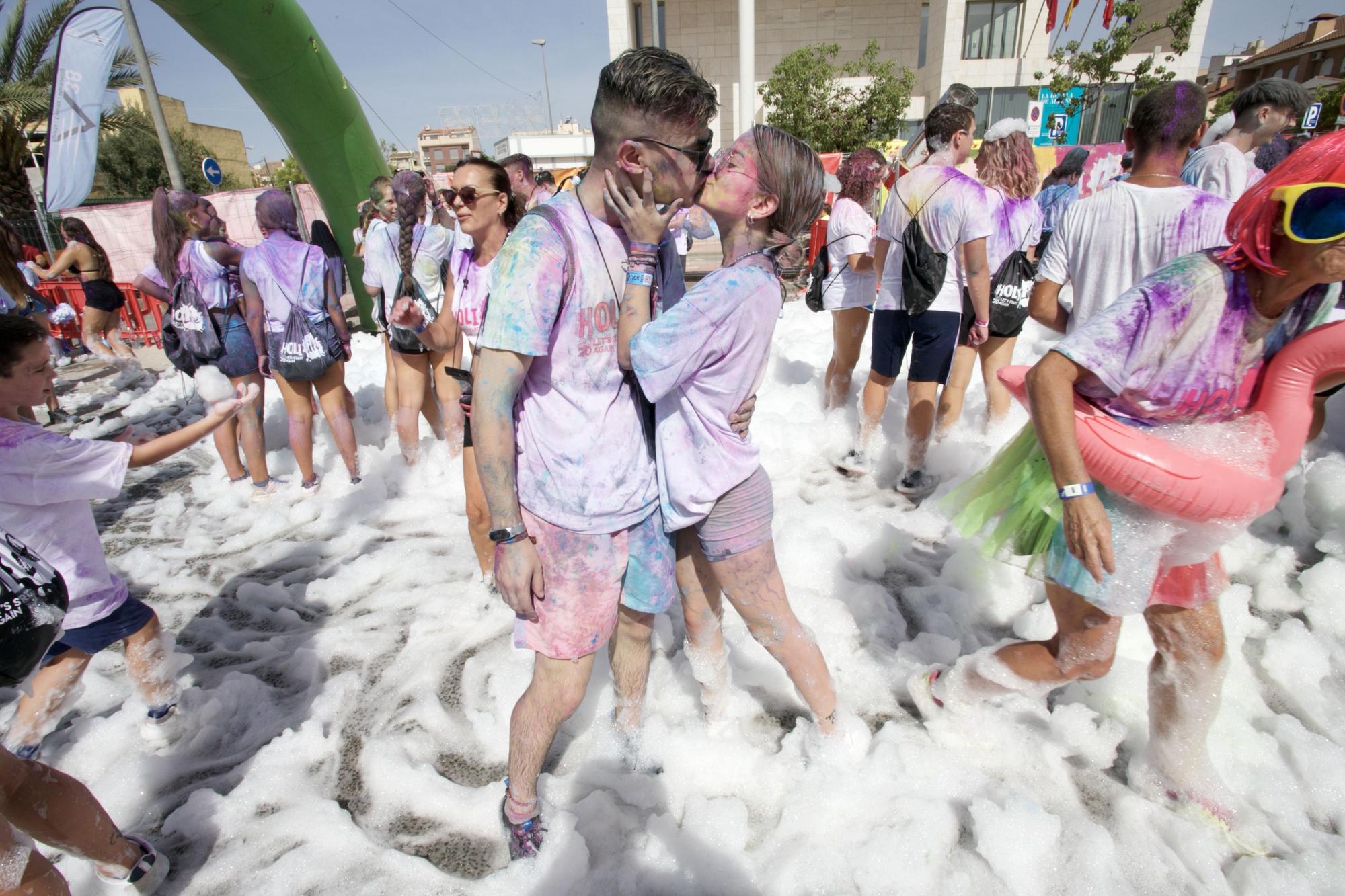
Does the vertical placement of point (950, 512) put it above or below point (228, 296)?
below

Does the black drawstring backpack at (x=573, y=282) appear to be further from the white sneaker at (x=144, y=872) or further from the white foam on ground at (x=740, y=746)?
the white sneaker at (x=144, y=872)

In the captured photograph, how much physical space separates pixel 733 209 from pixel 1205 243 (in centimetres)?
221

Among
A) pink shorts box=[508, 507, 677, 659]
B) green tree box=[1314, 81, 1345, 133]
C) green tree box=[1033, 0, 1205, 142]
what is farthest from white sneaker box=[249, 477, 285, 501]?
green tree box=[1314, 81, 1345, 133]

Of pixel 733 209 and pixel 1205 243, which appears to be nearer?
pixel 733 209

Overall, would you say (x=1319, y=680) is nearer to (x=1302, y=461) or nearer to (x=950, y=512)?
(x=950, y=512)

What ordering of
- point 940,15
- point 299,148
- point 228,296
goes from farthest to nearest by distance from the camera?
point 940,15, point 299,148, point 228,296

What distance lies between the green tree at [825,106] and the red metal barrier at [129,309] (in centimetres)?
1833

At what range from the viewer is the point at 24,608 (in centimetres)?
163

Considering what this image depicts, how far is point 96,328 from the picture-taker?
7801 mm

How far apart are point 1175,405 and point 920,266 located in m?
2.18

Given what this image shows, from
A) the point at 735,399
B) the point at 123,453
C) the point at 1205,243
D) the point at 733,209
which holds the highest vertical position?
the point at 733,209

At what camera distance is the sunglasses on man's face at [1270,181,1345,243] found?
55.4 inches

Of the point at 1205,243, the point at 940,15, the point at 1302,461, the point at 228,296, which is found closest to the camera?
the point at 1205,243

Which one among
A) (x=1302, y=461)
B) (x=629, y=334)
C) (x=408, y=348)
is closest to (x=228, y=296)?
(x=408, y=348)
